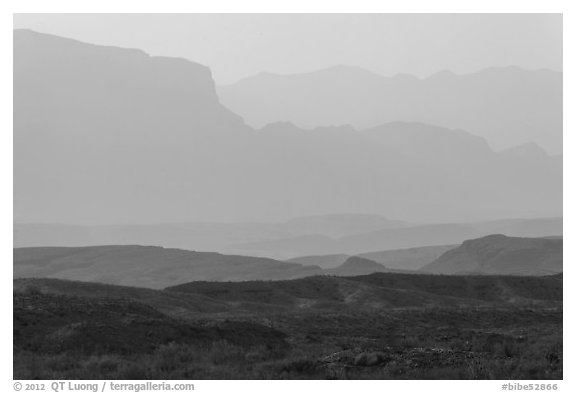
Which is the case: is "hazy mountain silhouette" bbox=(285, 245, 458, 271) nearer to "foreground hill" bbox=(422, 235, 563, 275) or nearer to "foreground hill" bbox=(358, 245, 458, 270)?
"foreground hill" bbox=(358, 245, 458, 270)

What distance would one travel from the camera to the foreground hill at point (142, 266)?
9225 centimetres

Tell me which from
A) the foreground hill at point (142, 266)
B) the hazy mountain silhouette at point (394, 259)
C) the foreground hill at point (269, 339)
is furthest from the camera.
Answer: the hazy mountain silhouette at point (394, 259)

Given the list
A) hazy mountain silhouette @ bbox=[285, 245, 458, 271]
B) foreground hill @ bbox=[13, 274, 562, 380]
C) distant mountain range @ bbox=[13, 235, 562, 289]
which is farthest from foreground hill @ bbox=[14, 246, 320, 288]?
foreground hill @ bbox=[13, 274, 562, 380]

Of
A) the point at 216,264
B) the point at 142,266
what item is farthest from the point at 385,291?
the point at 142,266

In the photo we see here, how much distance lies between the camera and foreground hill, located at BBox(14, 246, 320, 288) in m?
92.2

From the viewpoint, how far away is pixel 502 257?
341 feet

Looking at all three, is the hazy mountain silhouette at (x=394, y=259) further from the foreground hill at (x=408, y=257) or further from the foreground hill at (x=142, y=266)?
the foreground hill at (x=142, y=266)

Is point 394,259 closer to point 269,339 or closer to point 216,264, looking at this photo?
point 216,264

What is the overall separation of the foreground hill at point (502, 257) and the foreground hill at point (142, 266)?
2414 cm

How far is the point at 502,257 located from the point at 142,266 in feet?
154

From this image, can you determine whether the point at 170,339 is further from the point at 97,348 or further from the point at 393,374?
the point at 393,374

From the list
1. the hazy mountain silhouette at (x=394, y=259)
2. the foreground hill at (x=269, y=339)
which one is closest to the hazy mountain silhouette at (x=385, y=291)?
the foreground hill at (x=269, y=339)

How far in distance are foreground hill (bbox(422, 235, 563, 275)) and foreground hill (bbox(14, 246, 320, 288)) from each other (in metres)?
24.1

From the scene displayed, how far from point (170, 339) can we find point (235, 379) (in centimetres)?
787
